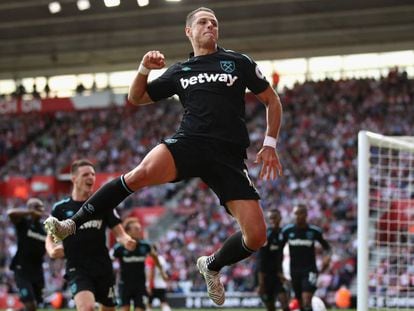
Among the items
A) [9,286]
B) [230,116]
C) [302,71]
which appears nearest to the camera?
[230,116]

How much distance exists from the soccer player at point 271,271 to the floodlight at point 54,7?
1613 centimetres

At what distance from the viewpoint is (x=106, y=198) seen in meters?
7.19

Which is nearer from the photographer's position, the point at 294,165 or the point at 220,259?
the point at 220,259

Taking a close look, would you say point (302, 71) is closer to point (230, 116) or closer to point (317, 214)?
point (317, 214)

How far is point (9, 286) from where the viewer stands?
29719mm

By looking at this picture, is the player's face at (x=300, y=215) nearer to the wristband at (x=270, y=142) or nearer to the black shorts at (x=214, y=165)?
the wristband at (x=270, y=142)

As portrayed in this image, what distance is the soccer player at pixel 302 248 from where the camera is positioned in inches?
607

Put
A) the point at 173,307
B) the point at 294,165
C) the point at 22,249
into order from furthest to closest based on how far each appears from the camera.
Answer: the point at 294,165
the point at 173,307
the point at 22,249

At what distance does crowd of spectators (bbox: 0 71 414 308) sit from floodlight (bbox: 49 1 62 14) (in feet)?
26.5

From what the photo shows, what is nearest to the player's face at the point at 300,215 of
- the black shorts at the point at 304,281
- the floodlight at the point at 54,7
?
the black shorts at the point at 304,281

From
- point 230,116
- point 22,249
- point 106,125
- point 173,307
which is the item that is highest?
point 106,125

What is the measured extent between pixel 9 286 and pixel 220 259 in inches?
924

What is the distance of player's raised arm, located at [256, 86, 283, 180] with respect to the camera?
7383 mm

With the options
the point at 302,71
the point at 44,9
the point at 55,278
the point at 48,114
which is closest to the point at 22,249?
→ the point at 55,278
